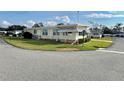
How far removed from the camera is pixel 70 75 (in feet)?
24.5

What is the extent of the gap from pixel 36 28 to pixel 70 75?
27362mm

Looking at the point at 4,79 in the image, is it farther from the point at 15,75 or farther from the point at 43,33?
the point at 43,33

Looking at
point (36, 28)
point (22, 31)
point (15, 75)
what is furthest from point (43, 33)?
point (15, 75)

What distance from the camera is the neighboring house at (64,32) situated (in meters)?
Result: 25.2

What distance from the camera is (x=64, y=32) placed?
27.3 meters

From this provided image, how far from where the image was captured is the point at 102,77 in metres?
7.24

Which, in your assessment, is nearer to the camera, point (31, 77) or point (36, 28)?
point (31, 77)

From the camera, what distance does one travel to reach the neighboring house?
25219 millimetres
